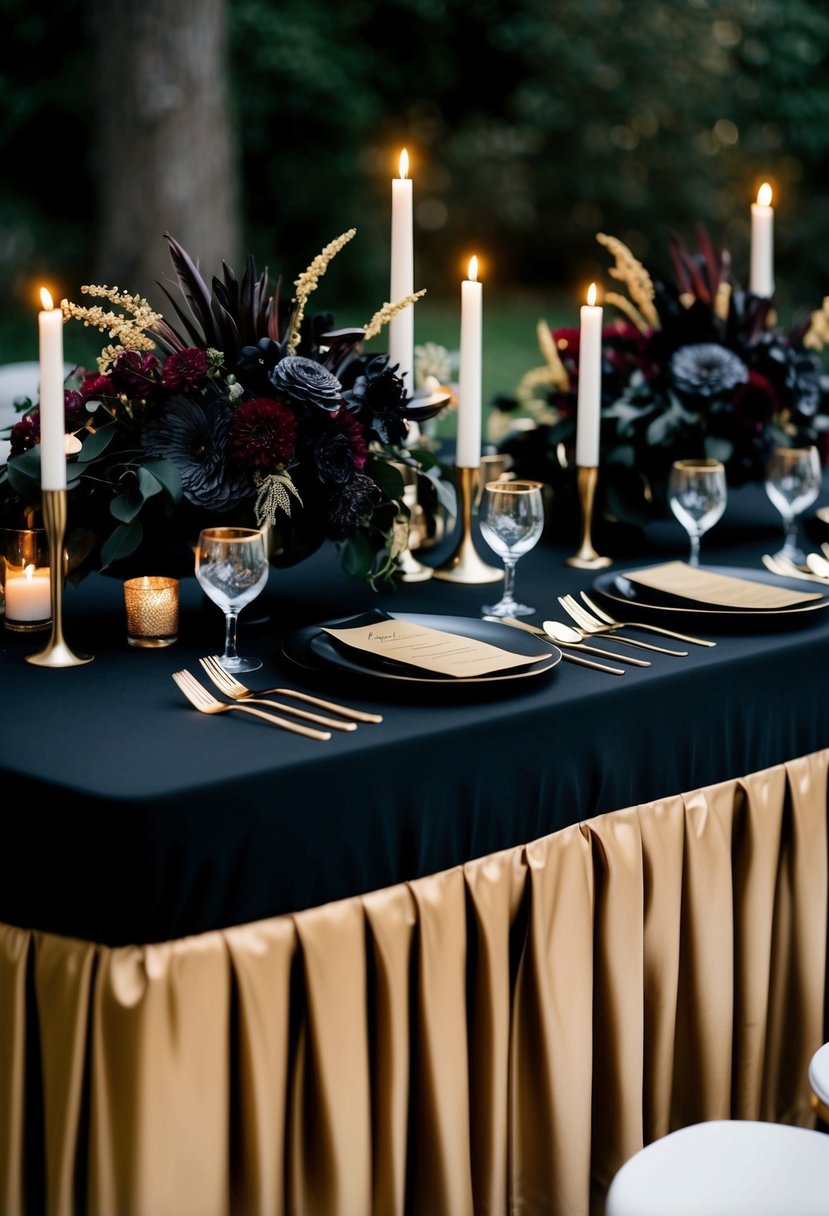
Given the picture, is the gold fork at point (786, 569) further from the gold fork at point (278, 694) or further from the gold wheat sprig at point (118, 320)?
the gold wheat sprig at point (118, 320)

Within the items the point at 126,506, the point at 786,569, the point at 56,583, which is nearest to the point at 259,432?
the point at 126,506

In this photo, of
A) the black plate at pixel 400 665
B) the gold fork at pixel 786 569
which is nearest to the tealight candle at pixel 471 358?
the black plate at pixel 400 665

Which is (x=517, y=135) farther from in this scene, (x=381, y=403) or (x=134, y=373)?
(x=134, y=373)

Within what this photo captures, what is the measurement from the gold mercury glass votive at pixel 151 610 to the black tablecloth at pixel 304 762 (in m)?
0.03

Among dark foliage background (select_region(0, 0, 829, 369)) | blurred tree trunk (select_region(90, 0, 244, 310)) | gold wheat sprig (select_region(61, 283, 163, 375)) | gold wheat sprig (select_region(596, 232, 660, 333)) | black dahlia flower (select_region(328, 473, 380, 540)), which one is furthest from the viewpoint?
dark foliage background (select_region(0, 0, 829, 369))

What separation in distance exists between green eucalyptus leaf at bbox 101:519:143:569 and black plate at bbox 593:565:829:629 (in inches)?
24.9

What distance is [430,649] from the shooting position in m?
1.72

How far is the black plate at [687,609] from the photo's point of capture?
1929 mm

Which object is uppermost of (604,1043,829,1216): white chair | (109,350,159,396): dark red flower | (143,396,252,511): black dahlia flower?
(109,350,159,396): dark red flower

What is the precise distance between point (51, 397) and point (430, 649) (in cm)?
51

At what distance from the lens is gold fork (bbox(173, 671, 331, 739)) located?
4.93 ft

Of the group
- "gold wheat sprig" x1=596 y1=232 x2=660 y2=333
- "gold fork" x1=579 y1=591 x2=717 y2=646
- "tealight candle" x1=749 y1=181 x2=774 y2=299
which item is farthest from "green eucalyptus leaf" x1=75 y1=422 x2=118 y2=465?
"tealight candle" x1=749 y1=181 x2=774 y2=299

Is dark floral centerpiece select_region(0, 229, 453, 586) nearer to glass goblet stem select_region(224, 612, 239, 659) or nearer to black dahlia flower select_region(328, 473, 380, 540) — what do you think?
black dahlia flower select_region(328, 473, 380, 540)

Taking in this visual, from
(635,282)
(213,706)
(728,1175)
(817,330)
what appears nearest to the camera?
(728,1175)
